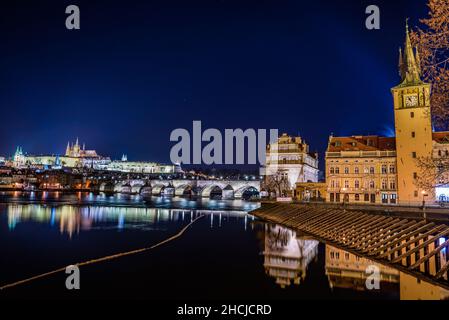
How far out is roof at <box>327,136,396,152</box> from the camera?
163ft

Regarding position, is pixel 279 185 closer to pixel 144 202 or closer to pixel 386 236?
pixel 144 202

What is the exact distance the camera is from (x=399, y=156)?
4550cm

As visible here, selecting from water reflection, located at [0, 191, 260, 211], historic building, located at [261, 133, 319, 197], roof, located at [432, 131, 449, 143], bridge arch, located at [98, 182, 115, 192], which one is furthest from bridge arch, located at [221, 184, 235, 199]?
roof, located at [432, 131, 449, 143]

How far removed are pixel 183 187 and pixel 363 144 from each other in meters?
93.3

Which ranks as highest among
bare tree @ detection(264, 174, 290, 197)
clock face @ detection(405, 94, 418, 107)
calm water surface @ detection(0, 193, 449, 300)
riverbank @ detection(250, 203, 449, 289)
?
clock face @ detection(405, 94, 418, 107)

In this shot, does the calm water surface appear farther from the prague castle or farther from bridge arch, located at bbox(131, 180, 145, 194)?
bridge arch, located at bbox(131, 180, 145, 194)

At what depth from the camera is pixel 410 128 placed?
44750 millimetres

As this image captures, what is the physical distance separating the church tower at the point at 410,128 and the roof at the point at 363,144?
12.8 feet

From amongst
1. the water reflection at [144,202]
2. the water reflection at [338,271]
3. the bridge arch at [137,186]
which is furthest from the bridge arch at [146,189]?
the water reflection at [338,271]

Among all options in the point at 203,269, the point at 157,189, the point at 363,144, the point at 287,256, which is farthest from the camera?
the point at 157,189

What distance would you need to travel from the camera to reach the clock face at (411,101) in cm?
4447

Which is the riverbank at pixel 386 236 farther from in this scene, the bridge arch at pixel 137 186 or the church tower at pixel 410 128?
the bridge arch at pixel 137 186

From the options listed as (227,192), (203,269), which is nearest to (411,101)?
(203,269)
